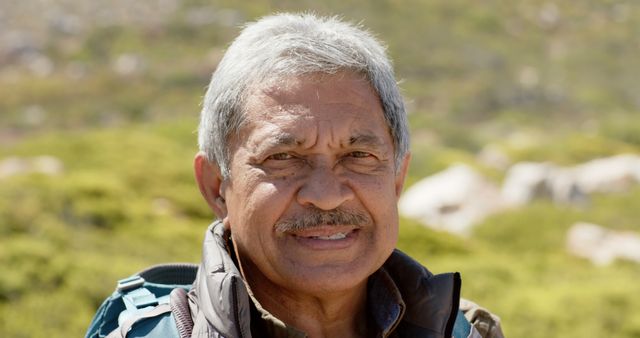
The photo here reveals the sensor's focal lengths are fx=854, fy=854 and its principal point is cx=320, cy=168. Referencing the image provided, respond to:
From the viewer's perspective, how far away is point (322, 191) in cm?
190

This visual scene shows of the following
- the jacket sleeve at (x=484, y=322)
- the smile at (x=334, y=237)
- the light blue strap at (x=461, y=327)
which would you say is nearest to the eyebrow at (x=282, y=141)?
the smile at (x=334, y=237)

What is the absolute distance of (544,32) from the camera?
2729 inches

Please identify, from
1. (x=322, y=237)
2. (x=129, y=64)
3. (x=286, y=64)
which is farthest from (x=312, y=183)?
(x=129, y=64)

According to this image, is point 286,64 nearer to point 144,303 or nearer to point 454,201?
point 144,303

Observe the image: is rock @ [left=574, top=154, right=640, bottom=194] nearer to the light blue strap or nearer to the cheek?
the light blue strap

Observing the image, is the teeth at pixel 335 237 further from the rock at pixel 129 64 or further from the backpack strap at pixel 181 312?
the rock at pixel 129 64

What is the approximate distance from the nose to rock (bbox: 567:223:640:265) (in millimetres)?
10789

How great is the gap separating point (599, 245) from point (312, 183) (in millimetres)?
11256

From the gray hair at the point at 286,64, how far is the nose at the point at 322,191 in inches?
8.5

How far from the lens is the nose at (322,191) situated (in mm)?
1898

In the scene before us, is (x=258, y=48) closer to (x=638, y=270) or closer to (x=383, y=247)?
(x=383, y=247)

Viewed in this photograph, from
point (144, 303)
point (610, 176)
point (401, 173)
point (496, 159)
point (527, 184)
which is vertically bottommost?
point (144, 303)

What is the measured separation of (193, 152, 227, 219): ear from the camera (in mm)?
2121

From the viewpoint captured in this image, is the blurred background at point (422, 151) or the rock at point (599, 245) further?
the rock at point (599, 245)
